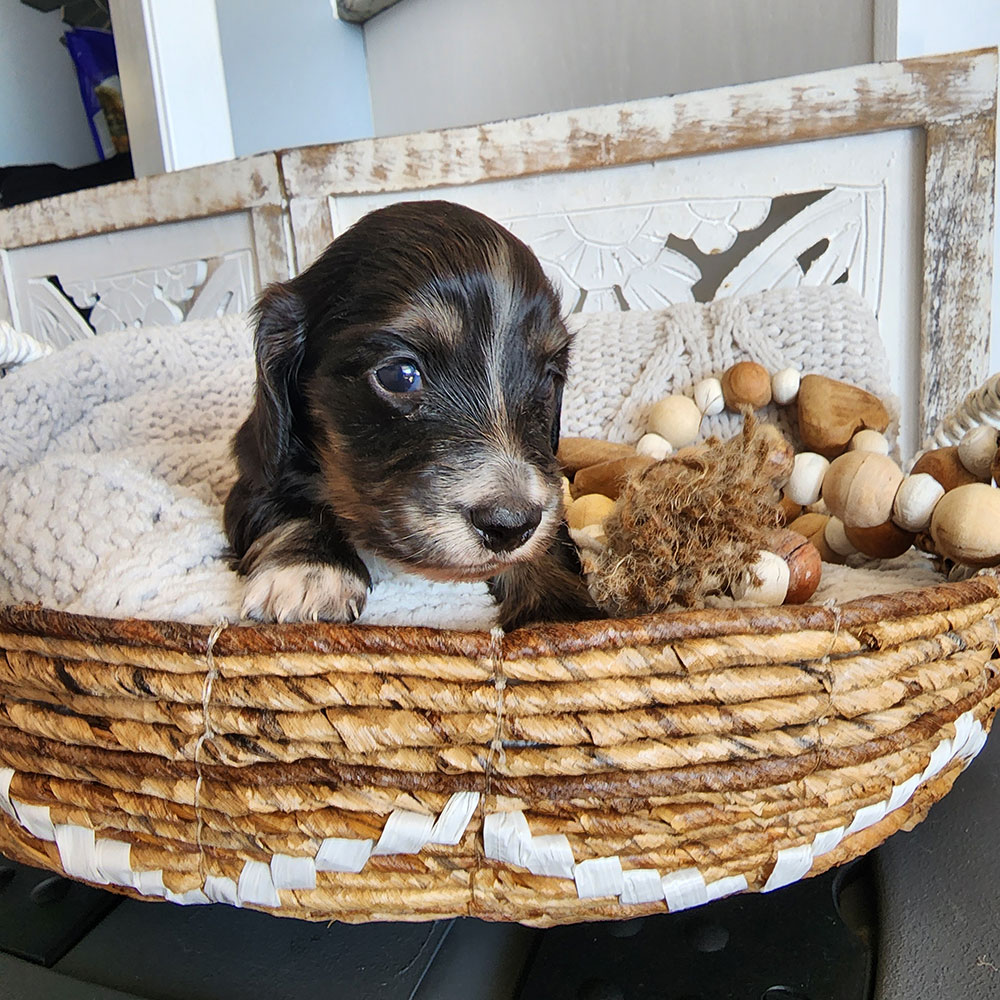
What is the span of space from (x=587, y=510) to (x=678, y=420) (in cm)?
40

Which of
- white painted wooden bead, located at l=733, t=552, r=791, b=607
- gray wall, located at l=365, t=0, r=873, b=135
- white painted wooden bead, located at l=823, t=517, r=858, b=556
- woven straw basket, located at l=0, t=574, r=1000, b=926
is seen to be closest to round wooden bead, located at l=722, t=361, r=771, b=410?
white painted wooden bead, located at l=823, t=517, r=858, b=556

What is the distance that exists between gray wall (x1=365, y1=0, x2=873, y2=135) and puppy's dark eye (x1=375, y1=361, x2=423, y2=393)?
170 cm

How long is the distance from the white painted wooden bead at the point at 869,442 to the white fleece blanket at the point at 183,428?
22 centimetres

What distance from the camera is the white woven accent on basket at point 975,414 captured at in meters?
1.14

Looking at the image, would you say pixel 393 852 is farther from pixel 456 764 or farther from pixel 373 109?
pixel 373 109

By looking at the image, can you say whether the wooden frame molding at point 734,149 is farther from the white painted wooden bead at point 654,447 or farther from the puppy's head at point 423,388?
the puppy's head at point 423,388

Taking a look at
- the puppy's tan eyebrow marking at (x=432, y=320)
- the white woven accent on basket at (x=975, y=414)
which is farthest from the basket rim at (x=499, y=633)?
the white woven accent on basket at (x=975, y=414)

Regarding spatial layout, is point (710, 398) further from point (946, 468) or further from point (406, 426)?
point (406, 426)

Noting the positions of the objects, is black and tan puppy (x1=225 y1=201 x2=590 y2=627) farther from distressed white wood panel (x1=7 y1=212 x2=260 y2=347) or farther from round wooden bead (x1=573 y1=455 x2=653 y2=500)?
distressed white wood panel (x1=7 y1=212 x2=260 y2=347)

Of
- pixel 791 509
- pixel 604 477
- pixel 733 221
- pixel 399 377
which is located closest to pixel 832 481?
pixel 791 509

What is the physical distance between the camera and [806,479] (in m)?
1.30

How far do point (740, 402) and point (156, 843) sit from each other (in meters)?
1.31

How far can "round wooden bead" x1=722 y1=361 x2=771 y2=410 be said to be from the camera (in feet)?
5.22

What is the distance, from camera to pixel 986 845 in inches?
34.0
